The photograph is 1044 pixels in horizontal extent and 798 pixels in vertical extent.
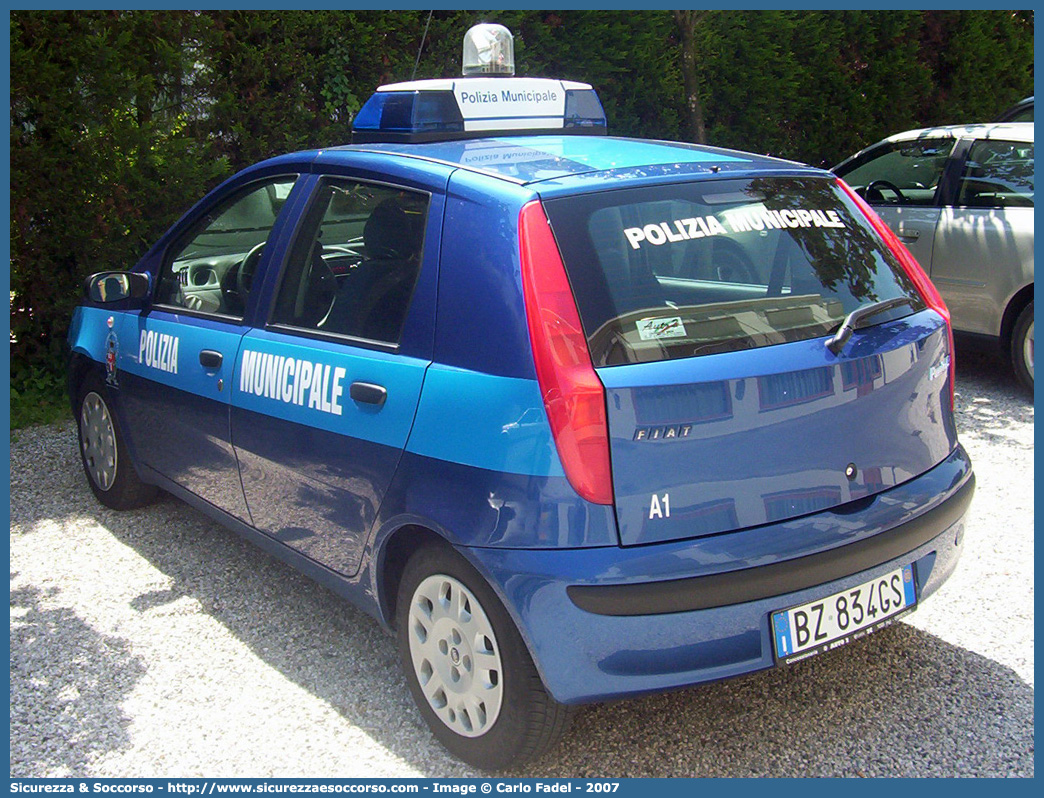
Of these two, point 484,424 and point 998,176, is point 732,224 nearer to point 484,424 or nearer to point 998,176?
point 484,424

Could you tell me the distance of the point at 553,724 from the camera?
109 inches

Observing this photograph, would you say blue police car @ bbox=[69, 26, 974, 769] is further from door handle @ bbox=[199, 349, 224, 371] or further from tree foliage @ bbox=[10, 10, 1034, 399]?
tree foliage @ bbox=[10, 10, 1034, 399]

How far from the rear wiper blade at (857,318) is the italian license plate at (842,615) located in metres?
0.66

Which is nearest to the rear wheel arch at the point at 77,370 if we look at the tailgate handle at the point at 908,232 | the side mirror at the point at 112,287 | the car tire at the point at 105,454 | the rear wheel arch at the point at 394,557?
the car tire at the point at 105,454

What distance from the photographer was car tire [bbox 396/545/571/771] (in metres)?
2.73

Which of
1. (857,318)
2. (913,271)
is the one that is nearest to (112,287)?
(857,318)

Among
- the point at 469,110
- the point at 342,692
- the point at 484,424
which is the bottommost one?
the point at 342,692

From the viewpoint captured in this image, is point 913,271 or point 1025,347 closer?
point 913,271

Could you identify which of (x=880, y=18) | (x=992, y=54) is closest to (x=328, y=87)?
(x=880, y=18)

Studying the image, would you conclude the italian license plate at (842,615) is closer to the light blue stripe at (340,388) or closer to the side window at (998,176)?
the light blue stripe at (340,388)

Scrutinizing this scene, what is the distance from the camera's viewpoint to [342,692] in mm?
3447

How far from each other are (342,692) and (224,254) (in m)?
1.98

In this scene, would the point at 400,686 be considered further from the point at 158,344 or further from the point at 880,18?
the point at 880,18

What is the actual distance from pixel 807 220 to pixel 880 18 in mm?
10358
